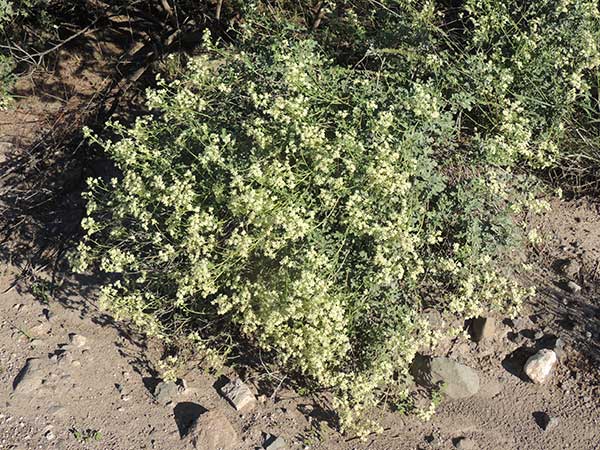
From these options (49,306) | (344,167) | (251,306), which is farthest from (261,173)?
(49,306)

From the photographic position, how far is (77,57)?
650 centimetres

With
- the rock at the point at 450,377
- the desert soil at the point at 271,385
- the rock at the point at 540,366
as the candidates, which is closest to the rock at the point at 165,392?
the desert soil at the point at 271,385

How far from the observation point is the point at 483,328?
4.19m

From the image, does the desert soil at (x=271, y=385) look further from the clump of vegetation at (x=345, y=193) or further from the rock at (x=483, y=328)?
the clump of vegetation at (x=345, y=193)

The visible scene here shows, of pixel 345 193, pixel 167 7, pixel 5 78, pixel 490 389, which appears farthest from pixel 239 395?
pixel 5 78

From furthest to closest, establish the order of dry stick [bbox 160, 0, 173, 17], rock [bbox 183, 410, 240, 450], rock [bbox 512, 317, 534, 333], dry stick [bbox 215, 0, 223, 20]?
dry stick [bbox 160, 0, 173, 17] → dry stick [bbox 215, 0, 223, 20] → rock [bbox 512, 317, 534, 333] → rock [bbox 183, 410, 240, 450]

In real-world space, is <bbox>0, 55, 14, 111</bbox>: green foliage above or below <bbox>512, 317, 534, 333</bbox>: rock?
above

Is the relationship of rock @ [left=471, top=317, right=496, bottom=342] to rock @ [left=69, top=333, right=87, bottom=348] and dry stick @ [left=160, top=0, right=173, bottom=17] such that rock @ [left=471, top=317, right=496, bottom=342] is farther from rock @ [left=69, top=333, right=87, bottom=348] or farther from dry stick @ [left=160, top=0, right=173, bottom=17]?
dry stick @ [left=160, top=0, right=173, bottom=17]

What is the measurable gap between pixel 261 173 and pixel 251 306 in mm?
709

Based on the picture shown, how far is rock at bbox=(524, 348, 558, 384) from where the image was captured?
403 cm

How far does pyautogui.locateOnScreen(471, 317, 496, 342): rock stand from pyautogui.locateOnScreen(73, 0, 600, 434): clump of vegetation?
0.55 ft

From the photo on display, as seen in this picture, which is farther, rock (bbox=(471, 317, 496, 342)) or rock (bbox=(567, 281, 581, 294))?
rock (bbox=(567, 281, 581, 294))

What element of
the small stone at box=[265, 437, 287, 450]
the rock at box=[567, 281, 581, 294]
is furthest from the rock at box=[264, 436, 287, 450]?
the rock at box=[567, 281, 581, 294]

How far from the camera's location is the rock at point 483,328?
4.20 m
